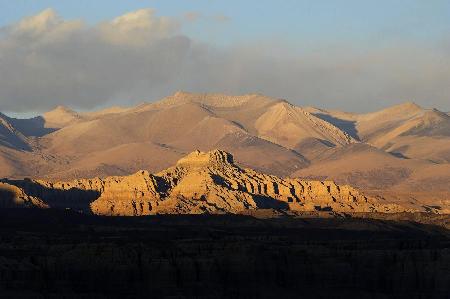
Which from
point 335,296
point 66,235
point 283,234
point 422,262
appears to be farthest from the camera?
point 283,234

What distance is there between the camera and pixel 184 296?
427ft

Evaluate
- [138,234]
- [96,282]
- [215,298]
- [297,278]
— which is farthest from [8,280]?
[138,234]

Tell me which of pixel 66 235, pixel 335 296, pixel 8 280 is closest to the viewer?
pixel 8 280

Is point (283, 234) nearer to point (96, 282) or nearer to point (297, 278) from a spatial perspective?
point (297, 278)

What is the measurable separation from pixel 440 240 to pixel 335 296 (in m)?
46.6

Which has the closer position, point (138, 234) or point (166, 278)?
point (166, 278)

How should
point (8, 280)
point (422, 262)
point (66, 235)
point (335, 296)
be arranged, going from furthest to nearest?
point (66, 235) < point (422, 262) < point (335, 296) < point (8, 280)

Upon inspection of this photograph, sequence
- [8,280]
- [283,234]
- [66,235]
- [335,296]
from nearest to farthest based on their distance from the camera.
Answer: [8,280] < [335,296] < [66,235] < [283,234]

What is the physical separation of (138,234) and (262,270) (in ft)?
132

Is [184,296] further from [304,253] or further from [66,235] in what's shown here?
[66,235]

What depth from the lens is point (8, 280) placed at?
12662 centimetres

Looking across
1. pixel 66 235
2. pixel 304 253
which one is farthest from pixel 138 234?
pixel 304 253

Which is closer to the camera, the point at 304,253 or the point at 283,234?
the point at 304,253

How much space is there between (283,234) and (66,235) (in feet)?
101
